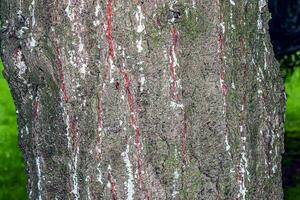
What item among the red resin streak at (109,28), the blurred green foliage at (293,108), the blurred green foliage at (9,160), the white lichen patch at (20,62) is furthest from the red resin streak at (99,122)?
the blurred green foliage at (293,108)

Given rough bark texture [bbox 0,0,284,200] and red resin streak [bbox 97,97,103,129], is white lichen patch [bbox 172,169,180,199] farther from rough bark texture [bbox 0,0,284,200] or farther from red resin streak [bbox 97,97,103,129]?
red resin streak [bbox 97,97,103,129]

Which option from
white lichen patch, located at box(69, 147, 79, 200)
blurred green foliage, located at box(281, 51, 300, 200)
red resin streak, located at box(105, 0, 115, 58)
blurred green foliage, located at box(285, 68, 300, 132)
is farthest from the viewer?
blurred green foliage, located at box(285, 68, 300, 132)

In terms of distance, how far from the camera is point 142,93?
5.87 feet

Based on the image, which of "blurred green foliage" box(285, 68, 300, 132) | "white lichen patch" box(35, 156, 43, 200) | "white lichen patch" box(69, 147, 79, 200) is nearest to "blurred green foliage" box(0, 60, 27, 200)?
"blurred green foliage" box(285, 68, 300, 132)

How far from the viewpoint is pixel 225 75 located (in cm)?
183

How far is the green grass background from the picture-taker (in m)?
5.89

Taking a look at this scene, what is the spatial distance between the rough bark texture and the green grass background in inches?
152

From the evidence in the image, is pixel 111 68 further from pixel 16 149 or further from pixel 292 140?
pixel 292 140

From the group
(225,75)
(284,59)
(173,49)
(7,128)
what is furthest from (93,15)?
(7,128)

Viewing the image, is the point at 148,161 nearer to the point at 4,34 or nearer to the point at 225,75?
the point at 225,75

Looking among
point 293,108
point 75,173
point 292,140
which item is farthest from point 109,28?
point 293,108

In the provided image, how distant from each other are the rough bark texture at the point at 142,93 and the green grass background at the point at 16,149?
12.7 ft

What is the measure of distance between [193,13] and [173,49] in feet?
0.33

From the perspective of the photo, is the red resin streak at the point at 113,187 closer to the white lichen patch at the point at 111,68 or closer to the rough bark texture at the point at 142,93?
the rough bark texture at the point at 142,93
